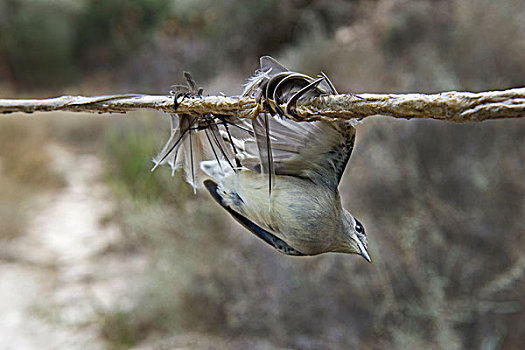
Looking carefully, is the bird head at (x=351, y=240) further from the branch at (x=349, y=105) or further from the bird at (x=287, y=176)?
the branch at (x=349, y=105)

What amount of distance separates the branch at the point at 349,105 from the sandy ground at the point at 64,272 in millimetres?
2116

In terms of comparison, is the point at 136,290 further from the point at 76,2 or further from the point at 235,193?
the point at 76,2

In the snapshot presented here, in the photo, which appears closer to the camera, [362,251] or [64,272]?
[362,251]

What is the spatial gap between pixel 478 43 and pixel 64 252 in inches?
117

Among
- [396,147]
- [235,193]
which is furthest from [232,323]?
[235,193]

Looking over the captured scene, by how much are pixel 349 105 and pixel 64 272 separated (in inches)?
127

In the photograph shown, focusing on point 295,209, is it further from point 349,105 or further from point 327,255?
point 327,255

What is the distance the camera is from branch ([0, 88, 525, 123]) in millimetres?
345

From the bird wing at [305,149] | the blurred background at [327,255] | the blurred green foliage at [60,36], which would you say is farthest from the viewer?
the blurred green foliage at [60,36]

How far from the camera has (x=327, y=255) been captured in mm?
1966

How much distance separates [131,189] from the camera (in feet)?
11.5

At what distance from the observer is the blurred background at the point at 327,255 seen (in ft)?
6.02

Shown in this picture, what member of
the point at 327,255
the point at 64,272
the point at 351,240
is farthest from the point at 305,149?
the point at 64,272

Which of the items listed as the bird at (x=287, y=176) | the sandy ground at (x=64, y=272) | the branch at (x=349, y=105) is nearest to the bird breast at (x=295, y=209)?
the bird at (x=287, y=176)
